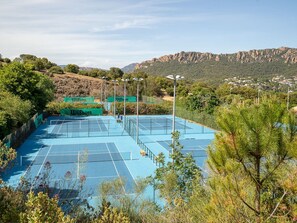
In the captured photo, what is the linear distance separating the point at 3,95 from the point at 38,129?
187 inches

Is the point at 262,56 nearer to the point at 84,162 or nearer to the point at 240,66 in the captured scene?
the point at 240,66

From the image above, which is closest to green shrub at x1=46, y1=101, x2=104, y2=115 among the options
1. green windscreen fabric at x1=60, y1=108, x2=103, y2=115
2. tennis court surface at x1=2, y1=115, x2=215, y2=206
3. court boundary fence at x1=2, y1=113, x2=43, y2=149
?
green windscreen fabric at x1=60, y1=108, x2=103, y2=115

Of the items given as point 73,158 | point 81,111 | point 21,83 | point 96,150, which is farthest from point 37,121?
point 73,158

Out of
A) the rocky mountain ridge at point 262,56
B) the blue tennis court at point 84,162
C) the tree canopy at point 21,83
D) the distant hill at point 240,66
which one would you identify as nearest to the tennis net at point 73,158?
the blue tennis court at point 84,162

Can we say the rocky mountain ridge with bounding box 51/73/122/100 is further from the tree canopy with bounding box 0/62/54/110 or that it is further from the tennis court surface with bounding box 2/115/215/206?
the tennis court surface with bounding box 2/115/215/206

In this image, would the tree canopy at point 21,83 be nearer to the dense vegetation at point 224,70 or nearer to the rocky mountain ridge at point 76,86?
the rocky mountain ridge at point 76,86

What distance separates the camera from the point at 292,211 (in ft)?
15.5

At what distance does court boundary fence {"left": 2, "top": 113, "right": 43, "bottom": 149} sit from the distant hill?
70.5 metres

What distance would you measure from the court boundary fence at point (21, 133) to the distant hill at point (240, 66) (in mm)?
70484

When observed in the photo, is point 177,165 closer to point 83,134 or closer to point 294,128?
point 294,128

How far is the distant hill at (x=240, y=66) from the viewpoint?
106m

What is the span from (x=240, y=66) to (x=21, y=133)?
3941 inches

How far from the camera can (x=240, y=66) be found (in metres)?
117

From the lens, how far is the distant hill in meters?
106
